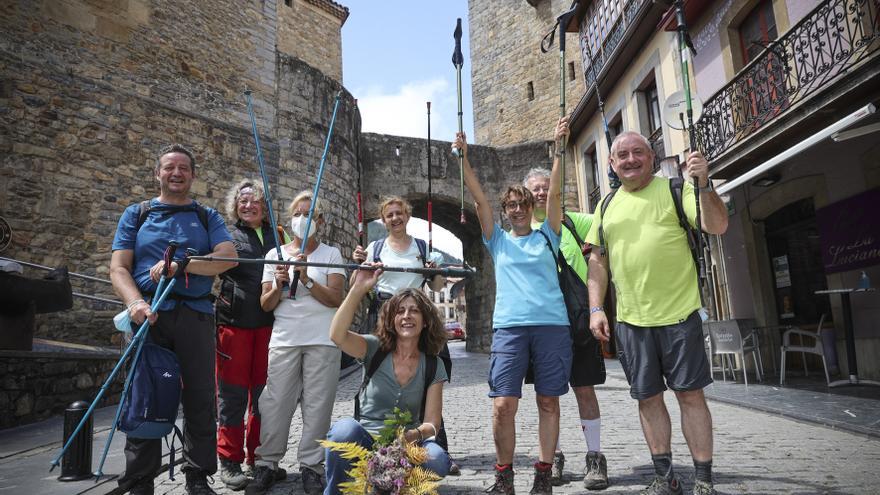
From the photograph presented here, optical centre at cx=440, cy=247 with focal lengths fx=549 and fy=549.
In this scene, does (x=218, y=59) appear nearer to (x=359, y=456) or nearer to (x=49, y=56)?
(x=49, y=56)

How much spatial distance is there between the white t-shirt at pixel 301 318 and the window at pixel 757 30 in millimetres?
7298

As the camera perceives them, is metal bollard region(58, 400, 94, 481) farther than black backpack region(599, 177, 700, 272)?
Yes

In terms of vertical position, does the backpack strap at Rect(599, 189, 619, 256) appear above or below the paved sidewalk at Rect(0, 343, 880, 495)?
above

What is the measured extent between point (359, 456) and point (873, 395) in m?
5.94

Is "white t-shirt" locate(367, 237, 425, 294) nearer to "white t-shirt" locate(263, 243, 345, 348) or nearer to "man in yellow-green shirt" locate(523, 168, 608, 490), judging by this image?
"white t-shirt" locate(263, 243, 345, 348)

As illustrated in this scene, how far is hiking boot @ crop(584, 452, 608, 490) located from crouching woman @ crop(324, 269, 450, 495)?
913 mm

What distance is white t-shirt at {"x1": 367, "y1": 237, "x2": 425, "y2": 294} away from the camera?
346 centimetres

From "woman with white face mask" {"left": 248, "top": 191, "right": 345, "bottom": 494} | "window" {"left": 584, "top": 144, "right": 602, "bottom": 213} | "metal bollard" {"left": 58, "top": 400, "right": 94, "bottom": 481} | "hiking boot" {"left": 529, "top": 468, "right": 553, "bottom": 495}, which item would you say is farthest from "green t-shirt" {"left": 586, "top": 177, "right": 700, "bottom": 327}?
"window" {"left": 584, "top": 144, "right": 602, "bottom": 213}

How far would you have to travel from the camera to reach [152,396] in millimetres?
2422

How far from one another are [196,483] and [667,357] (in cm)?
234

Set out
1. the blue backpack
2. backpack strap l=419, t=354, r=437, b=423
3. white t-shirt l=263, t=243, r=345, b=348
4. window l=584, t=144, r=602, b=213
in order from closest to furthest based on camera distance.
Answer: the blue backpack → backpack strap l=419, t=354, r=437, b=423 → white t-shirt l=263, t=243, r=345, b=348 → window l=584, t=144, r=602, b=213

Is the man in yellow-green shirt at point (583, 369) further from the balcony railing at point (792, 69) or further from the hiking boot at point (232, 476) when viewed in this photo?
the balcony railing at point (792, 69)

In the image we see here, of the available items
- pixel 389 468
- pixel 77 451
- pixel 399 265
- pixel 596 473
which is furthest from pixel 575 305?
pixel 77 451

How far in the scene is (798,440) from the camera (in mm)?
3936
